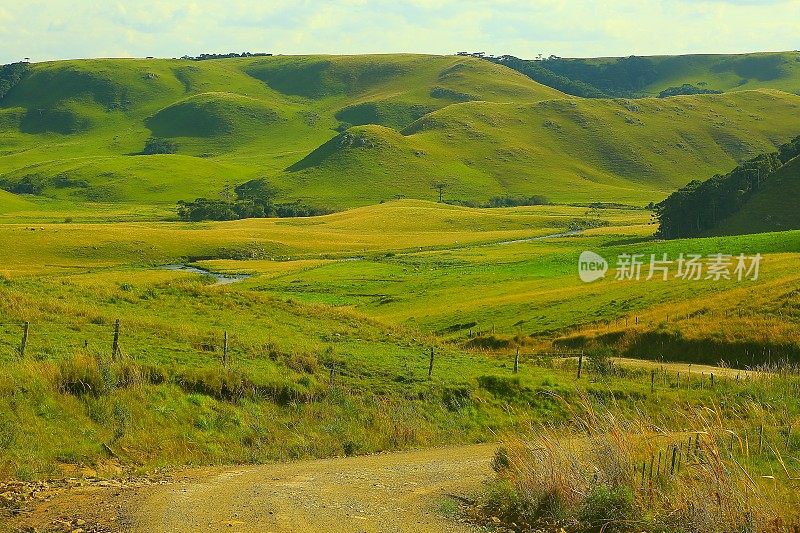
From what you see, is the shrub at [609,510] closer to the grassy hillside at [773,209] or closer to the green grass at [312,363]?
the green grass at [312,363]

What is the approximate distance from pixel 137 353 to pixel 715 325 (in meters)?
33.6

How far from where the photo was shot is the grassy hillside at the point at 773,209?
449 feet

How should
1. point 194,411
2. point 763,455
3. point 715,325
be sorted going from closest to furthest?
point 763,455
point 194,411
point 715,325

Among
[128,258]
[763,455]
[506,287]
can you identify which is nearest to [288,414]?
[763,455]

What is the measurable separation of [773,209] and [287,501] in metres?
139

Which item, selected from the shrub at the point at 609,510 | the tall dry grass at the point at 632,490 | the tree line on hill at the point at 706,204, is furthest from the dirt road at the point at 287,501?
the tree line on hill at the point at 706,204

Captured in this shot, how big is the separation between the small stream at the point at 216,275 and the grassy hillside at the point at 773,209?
75554mm

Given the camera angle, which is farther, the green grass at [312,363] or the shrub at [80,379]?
the shrub at [80,379]

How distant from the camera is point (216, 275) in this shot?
11088 centimetres

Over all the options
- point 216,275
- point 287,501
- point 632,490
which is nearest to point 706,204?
point 216,275

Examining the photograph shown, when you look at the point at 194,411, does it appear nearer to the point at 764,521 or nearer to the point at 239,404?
the point at 239,404

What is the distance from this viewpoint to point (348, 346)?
3941 centimetres

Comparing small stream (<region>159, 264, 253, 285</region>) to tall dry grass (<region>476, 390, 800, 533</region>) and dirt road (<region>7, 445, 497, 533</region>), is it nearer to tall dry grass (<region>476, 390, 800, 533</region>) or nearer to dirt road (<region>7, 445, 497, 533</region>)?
dirt road (<region>7, 445, 497, 533</region>)

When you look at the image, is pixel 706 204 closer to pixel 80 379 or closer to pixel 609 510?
pixel 80 379
